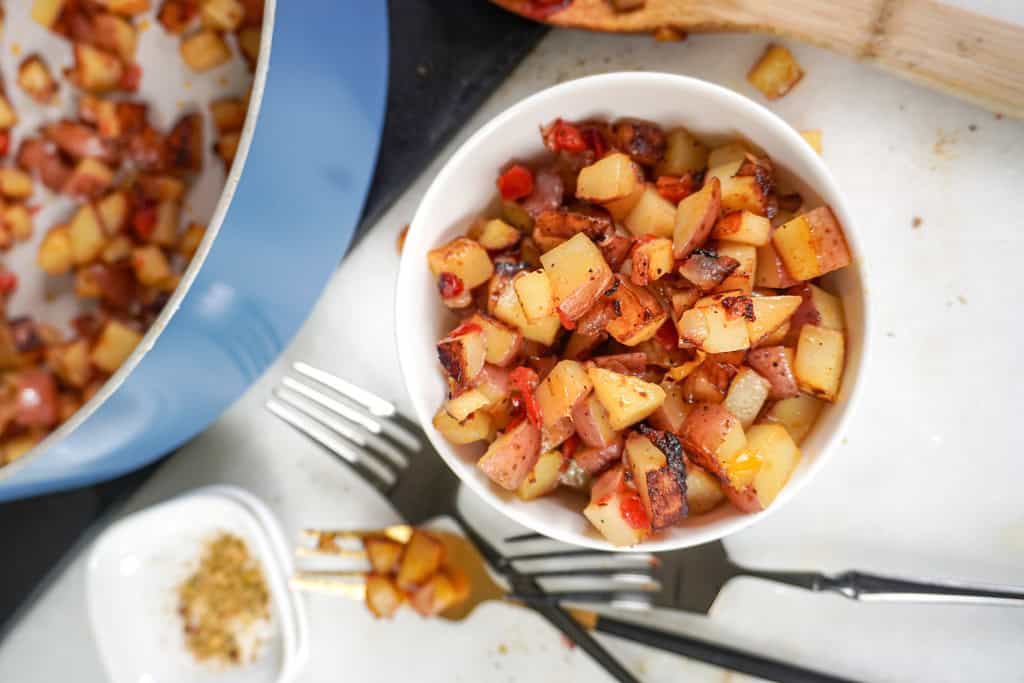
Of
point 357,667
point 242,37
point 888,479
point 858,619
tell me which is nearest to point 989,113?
point 888,479

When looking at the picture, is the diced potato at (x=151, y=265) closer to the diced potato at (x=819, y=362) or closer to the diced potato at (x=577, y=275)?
the diced potato at (x=577, y=275)

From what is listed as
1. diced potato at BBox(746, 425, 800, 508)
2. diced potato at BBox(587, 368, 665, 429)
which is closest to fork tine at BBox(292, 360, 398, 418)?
diced potato at BBox(587, 368, 665, 429)

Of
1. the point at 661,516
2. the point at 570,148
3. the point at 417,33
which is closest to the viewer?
the point at 661,516

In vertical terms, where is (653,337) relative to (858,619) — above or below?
above

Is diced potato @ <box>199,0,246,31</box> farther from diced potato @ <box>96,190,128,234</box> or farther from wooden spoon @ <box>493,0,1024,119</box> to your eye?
wooden spoon @ <box>493,0,1024,119</box>

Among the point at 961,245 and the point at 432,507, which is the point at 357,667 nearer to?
the point at 432,507

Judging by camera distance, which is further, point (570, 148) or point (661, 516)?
point (570, 148)

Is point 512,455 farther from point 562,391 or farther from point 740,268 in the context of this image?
point 740,268
